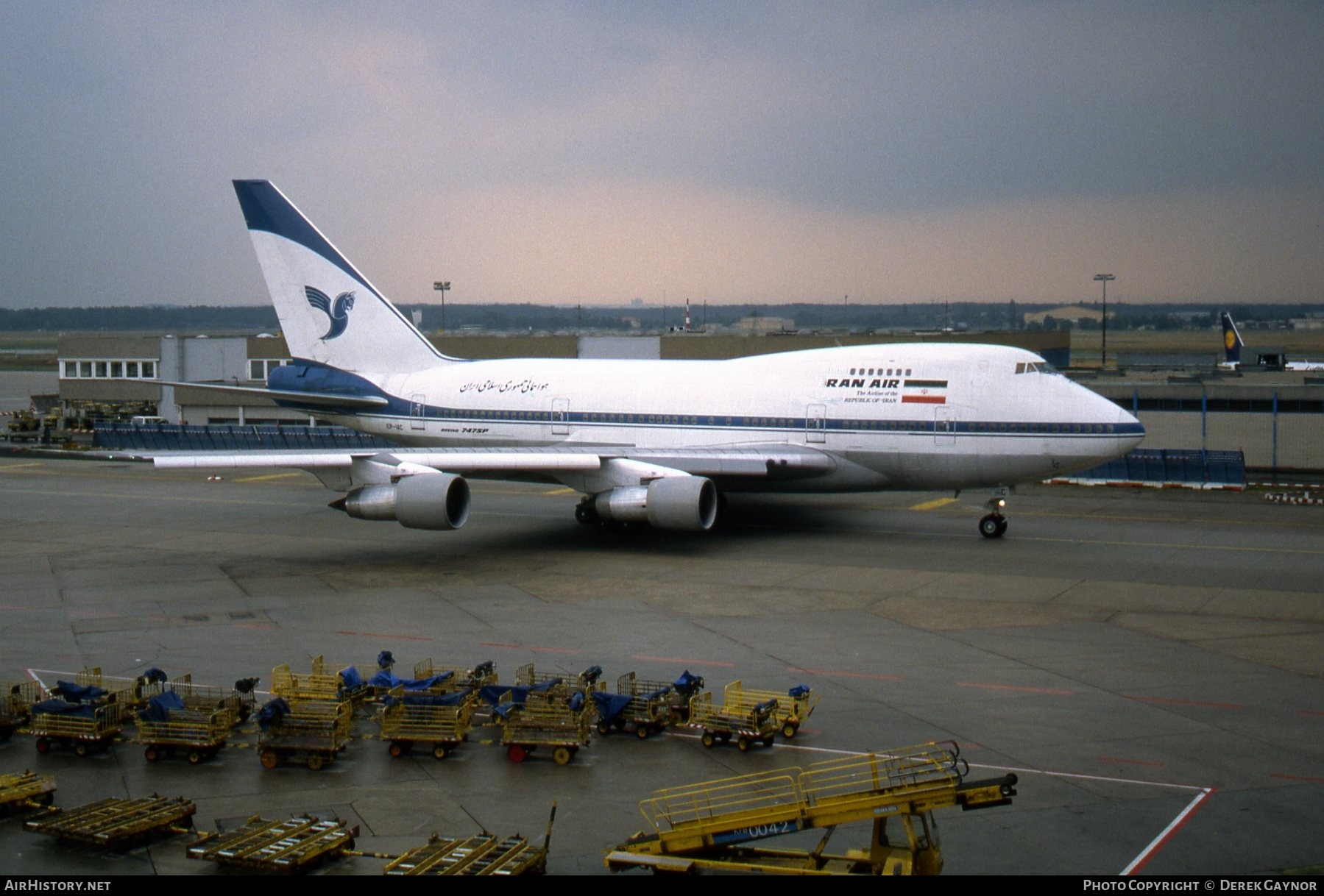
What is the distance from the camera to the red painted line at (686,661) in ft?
68.9

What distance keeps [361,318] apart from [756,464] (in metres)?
15.4

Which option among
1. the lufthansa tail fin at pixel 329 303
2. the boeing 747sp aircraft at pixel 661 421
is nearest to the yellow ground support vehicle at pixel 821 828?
the boeing 747sp aircraft at pixel 661 421

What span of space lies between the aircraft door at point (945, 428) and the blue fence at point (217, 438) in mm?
32288

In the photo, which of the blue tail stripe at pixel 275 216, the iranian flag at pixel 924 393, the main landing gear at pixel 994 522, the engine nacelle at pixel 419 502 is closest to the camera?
the engine nacelle at pixel 419 502

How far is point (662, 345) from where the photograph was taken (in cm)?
6359

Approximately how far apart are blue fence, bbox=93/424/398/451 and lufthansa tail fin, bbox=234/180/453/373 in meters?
16.6

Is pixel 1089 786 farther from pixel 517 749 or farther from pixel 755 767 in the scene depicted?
pixel 517 749

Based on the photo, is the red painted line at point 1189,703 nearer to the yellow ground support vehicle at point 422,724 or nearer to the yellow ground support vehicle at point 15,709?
the yellow ground support vehicle at point 422,724

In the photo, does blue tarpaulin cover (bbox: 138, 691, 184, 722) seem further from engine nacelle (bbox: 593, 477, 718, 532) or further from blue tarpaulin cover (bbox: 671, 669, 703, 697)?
engine nacelle (bbox: 593, 477, 718, 532)

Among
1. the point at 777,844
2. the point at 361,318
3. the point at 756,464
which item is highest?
the point at 361,318

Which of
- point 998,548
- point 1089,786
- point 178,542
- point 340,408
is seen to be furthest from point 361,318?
point 1089,786

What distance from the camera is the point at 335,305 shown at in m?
40.3

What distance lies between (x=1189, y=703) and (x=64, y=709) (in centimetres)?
1639

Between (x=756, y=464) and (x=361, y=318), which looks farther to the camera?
(x=361, y=318)
